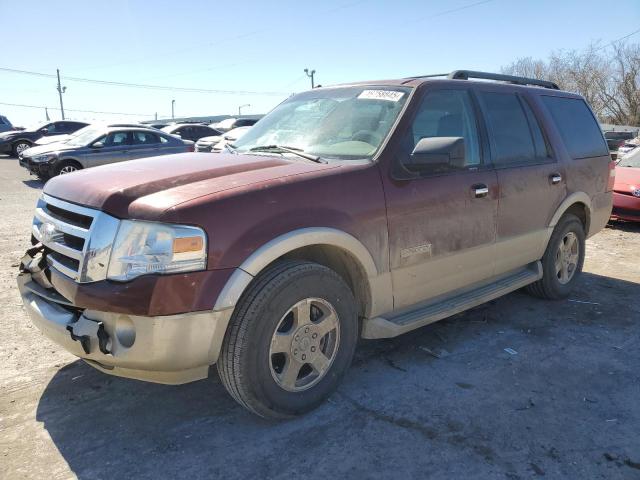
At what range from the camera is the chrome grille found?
2.57 metres

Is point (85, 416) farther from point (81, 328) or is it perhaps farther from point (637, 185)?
point (637, 185)

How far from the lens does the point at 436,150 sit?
10.8 ft

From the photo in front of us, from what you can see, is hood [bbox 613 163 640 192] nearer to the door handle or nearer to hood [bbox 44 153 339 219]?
the door handle

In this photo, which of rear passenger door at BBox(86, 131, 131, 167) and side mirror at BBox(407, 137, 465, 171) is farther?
rear passenger door at BBox(86, 131, 131, 167)

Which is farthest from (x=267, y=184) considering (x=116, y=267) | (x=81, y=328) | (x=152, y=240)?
(x=81, y=328)

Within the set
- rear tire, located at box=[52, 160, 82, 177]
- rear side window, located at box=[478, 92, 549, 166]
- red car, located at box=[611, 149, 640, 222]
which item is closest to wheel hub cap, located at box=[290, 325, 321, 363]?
rear side window, located at box=[478, 92, 549, 166]

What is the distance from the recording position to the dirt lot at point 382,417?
2643mm

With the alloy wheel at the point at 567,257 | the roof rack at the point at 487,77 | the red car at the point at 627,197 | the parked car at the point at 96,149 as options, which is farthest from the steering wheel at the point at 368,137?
the parked car at the point at 96,149

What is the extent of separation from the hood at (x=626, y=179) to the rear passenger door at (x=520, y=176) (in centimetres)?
482

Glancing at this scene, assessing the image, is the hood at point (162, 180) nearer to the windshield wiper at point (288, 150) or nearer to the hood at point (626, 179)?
the windshield wiper at point (288, 150)

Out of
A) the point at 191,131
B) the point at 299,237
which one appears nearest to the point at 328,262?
the point at 299,237

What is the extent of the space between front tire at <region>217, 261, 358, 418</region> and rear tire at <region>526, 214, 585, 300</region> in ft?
8.45

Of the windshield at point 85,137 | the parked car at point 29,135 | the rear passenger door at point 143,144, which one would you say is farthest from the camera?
the parked car at point 29,135

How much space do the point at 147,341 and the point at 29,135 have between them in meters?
23.8
